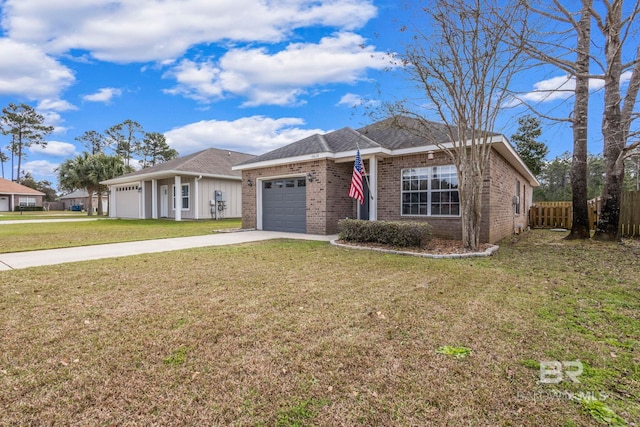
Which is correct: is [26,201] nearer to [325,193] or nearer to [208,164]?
[208,164]

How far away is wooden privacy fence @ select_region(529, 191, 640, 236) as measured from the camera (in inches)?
442

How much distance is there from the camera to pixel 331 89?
14734 millimetres

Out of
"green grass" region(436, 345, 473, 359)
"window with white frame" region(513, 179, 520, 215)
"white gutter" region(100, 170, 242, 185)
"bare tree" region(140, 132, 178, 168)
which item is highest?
"bare tree" region(140, 132, 178, 168)

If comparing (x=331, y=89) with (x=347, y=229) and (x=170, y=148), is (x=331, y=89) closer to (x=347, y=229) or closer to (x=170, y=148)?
(x=347, y=229)

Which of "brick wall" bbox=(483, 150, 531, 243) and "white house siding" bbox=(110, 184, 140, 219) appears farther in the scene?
"white house siding" bbox=(110, 184, 140, 219)

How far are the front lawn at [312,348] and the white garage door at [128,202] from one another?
20074 millimetres

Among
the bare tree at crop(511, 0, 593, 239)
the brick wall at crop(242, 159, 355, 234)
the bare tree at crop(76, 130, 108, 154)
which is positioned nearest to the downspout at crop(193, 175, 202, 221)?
the brick wall at crop(242, 159, 355, 234)

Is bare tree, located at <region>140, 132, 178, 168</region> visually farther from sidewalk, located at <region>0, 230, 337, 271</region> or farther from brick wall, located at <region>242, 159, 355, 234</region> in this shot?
sidewalk, located at <region>0, 230, 337, 271</region>

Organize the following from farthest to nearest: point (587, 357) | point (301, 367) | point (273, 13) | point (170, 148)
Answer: point (170, 148) < point (273, 13) < point (587, 357) < point (301, 367)

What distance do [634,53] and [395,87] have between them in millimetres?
6980

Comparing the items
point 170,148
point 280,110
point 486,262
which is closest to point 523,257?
point 486,262

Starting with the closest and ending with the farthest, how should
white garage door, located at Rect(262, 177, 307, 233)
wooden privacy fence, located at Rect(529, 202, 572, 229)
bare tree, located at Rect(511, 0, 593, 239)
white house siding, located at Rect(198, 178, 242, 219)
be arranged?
bare tree, located at Rect(511, 0, 593, 239) → white garage door, located at Rect(262, 177, 307, 233) → wooden privacy fence, located at Rect(529, 202, 572, 229) → white house siding, located at Rect(198, 178, 242, 219)

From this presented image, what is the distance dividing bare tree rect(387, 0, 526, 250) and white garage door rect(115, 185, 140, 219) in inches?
871

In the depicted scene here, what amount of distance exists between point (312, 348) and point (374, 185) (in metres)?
8.37
